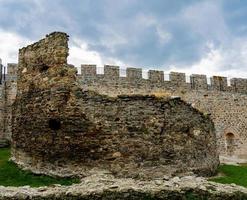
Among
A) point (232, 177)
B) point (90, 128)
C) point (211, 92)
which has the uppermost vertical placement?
point (211, 92)

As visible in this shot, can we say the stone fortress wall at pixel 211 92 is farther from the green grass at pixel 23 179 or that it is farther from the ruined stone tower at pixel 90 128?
the green grass at pixel 23 179

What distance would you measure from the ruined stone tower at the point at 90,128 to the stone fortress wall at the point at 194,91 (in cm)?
989

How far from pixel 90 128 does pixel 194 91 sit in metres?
15.7

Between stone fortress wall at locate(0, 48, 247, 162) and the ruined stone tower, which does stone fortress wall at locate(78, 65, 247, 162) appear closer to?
stone fortress wall at locate(0, 48, 247, 162)

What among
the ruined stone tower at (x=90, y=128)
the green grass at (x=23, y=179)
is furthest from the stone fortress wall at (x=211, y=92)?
the green grass at (x=23, y=179)

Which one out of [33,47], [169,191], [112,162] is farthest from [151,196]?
[33,47]

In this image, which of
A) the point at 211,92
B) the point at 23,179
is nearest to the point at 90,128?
the point at 23,179

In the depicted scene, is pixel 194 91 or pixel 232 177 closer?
pixel 232 177

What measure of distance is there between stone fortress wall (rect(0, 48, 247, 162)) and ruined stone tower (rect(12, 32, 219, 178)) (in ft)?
32.5

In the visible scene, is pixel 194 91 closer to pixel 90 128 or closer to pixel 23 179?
pixel 90 128

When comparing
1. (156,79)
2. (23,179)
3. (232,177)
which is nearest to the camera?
(23,179)

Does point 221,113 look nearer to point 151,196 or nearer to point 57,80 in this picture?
point 57,80

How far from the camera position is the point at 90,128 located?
517 inches

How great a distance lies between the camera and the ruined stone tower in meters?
13.1
